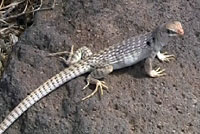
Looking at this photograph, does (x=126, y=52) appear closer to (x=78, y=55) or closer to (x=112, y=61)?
(x=112, y=61)

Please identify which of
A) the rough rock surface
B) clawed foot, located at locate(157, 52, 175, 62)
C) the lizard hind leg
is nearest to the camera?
the rough rock surface

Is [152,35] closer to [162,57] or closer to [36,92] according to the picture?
[162,57]

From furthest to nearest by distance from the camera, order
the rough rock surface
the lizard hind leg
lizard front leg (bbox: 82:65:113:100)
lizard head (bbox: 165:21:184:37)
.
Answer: the lizard hind leg → lizard front leg (bbox: 82:65:113:100) → lizard head (bbox: 165:21:184:37) → the rough rock surface

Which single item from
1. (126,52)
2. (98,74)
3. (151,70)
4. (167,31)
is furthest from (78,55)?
(167,31)

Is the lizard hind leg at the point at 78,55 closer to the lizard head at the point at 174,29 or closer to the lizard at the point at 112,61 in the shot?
the lizard at the point at 112,61

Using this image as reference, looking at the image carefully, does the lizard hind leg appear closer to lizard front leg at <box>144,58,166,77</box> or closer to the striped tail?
the striped tail

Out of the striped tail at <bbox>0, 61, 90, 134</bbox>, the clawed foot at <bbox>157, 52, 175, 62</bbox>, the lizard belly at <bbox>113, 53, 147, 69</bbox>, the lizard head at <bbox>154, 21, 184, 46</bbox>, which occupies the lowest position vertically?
the clawed foot at <bbox>157, 52, 175, 62</bbox>

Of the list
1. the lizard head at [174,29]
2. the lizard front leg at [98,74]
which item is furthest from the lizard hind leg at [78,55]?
the lizard head at [174,29]

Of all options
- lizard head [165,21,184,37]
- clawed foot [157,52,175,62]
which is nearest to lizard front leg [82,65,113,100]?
clawed foot [157,52,175,62]
